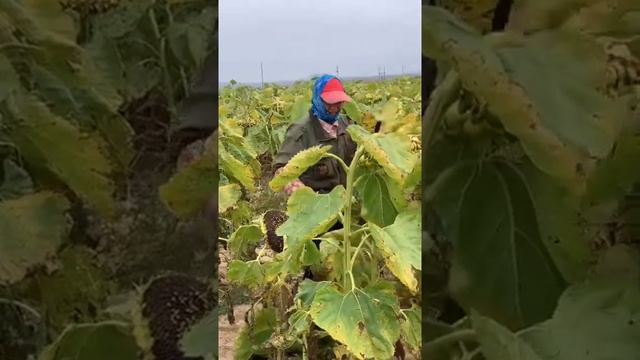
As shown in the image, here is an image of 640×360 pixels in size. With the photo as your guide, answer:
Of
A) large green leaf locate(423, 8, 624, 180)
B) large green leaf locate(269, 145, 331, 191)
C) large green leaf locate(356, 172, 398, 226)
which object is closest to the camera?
large green leaf locate(423, 8, 624, 180)

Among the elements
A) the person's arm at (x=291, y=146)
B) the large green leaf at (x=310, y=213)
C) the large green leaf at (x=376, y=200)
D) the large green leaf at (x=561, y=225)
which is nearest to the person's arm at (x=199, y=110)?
the large green leaf at (x=561, y=225)

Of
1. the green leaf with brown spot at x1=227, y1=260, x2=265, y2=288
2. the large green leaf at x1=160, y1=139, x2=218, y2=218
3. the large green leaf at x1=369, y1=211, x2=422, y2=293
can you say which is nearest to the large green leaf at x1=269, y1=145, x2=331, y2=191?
the large green leaf at x1=369, y1=211, x2=422, y2=293

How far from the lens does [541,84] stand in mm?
634

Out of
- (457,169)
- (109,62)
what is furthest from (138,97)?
(457,169)

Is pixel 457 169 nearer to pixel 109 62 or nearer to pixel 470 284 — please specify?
pixel 470 284

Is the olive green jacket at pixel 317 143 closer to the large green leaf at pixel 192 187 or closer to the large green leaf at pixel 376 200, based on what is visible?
the large green leaf at pixel 376 200

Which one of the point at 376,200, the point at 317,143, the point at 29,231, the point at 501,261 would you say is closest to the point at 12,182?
the point at 29,231

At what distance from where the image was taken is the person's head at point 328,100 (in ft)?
9.84

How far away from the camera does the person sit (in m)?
3.00

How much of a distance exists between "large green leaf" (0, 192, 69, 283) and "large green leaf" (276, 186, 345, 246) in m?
1.30

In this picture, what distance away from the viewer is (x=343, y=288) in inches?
84.2

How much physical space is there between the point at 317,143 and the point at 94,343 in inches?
90.9

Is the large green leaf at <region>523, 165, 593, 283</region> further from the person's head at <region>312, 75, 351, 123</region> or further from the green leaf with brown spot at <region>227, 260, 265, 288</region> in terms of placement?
the person's head at <region>312, 75, 351, 123</region>

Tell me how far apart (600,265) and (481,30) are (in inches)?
8.8
